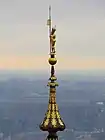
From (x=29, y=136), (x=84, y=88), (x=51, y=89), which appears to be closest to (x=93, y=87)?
(x=84, y=88)

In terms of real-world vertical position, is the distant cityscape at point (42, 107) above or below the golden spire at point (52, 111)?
above

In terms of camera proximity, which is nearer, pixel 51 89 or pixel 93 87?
pixel 51 89

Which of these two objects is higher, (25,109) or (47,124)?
(25,109)

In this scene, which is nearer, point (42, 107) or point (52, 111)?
point (52, 111)

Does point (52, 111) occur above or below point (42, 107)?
below

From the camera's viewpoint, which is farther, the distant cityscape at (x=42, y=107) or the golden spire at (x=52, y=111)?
the distant cityscape at (x=42, y=107)

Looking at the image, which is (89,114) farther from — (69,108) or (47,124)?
(47,124)

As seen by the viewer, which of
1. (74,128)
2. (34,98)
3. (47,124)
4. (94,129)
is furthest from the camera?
(34,98)

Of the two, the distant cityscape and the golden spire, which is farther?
the distant cityscape

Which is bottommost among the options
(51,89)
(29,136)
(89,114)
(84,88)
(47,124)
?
(47,124)

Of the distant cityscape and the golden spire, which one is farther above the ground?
the distant cityscape

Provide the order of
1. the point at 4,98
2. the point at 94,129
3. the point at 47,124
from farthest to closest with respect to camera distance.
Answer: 1. the point at 4,98
2. the point at 94,129
3. the point at 47,124
